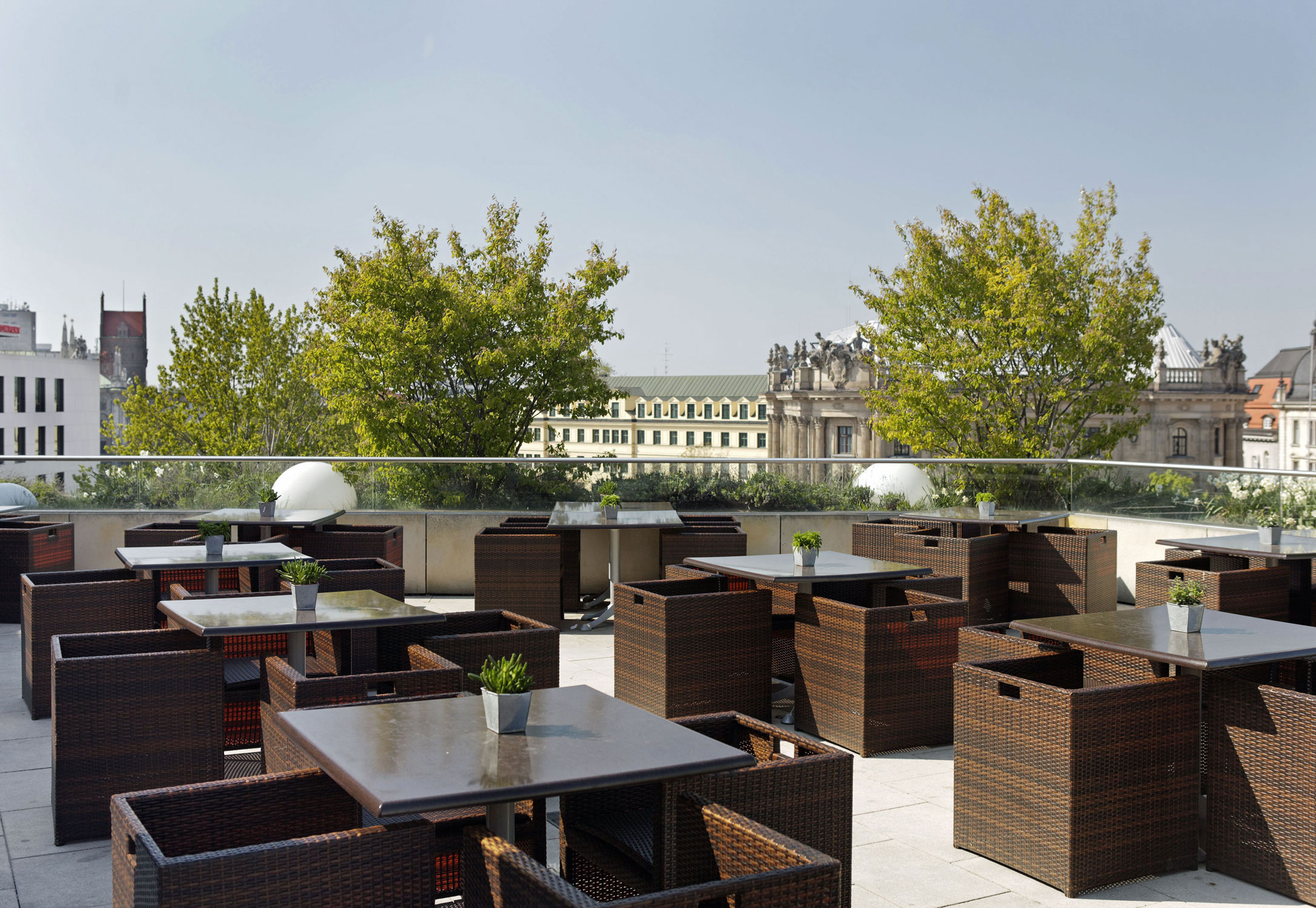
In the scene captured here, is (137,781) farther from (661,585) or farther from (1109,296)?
(1109,296)

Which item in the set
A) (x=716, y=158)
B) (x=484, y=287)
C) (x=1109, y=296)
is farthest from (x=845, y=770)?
(x=716, y=158)

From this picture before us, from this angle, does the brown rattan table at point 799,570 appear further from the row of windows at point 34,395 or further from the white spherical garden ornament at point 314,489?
the row of windows at point 34,395

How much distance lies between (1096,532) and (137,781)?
724cm

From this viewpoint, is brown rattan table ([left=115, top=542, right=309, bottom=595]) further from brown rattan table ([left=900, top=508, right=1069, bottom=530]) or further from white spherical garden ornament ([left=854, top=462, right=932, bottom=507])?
white spherical garden ornament ([left=854, top=462, right=932, bottom=507])

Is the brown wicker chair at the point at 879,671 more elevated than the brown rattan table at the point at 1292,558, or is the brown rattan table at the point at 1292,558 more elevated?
the brown rattan table at the point at 1292,558

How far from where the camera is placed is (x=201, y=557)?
712 centimetres

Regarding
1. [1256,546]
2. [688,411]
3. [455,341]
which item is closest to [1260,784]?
[1256,546]

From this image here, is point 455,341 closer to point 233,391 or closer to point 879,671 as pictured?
point 879,671

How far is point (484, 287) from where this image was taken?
23656 millimetres

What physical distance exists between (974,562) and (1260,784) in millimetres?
4502

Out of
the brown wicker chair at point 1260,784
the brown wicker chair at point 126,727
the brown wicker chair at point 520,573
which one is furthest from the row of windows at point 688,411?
the brown wicker chair at point 1260,784

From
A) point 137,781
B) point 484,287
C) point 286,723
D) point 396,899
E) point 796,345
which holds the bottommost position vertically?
point 137,781

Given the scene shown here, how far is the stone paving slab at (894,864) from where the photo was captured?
13.8 ft

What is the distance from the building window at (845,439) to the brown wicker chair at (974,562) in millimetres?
105535
